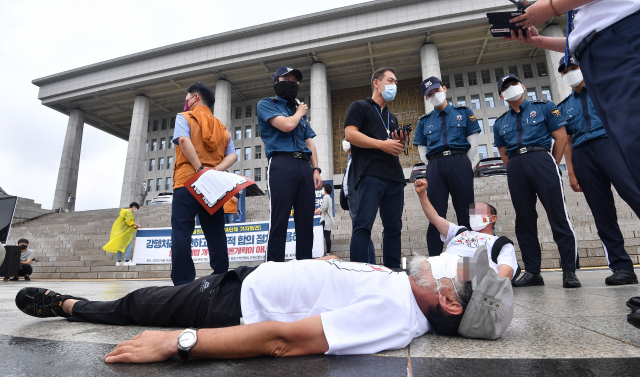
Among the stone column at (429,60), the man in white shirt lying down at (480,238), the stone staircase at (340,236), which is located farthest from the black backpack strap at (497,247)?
the stone column at (429,60)

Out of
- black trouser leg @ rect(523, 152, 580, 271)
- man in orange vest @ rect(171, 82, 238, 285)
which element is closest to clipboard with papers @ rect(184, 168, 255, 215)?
man in orange vest @ rect(171, 82, 238, 285)

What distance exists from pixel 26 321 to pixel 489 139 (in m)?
32.3

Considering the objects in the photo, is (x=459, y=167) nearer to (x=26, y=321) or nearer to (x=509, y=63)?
(x=26, y=321)

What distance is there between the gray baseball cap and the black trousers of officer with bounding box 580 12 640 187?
63 cm

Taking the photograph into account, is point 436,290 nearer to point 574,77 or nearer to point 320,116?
point 574,77

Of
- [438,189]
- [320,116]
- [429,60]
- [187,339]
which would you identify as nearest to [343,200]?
[438,189]

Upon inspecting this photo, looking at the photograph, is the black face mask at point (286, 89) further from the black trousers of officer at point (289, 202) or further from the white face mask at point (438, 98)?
the white face mask at point (438, 98)

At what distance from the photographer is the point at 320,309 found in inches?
54.6

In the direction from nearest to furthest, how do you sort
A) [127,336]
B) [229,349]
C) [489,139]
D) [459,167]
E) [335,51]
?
[229,349] < [127,336] < [459,167] < [335,51] < [489,139]

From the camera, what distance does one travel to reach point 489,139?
29.5 meters

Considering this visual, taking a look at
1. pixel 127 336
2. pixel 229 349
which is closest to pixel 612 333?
pixel 229 349

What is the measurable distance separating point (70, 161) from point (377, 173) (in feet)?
124

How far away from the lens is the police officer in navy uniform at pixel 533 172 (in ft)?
11.0

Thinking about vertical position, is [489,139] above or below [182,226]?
above
